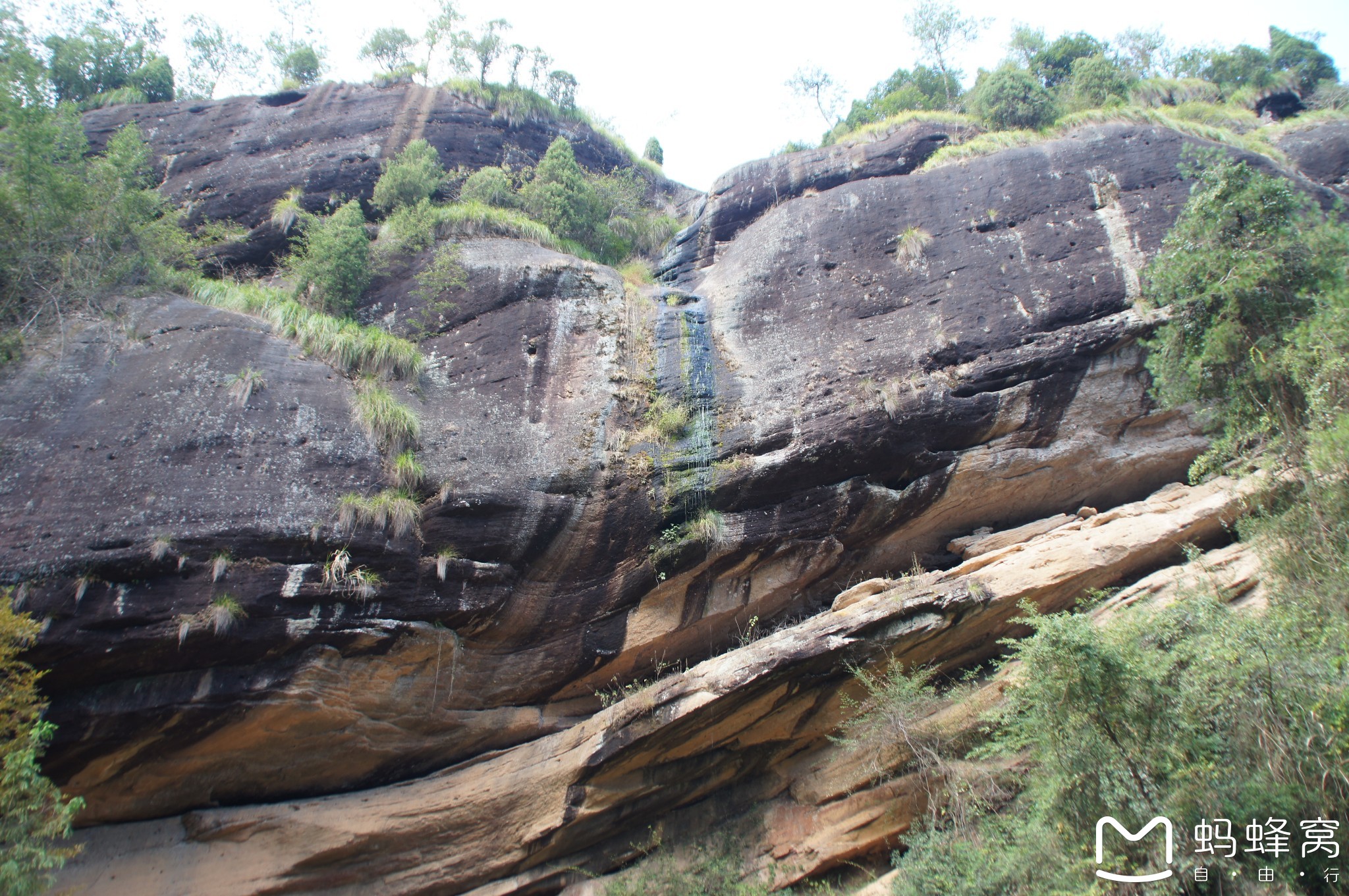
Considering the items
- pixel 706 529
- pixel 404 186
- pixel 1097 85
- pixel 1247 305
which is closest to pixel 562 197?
pixel 404 186

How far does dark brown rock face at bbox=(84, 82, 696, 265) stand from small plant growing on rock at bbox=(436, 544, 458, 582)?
8.16 meters

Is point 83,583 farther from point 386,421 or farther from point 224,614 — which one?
point 386,421

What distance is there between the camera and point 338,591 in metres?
8.23

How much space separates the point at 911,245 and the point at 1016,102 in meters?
5.34

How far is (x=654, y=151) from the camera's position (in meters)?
21.2

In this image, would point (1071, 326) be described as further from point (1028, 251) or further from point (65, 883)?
point (65, 883)

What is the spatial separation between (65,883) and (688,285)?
11457 millimetres

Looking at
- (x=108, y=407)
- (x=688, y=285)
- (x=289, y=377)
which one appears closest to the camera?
(x=108, y=407)

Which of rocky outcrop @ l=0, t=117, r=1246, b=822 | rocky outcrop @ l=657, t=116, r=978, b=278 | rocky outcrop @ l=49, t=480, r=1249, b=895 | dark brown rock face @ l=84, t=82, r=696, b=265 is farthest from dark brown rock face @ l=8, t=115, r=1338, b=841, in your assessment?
dark brown rock face @ l=84, t=82, r=696, b=265

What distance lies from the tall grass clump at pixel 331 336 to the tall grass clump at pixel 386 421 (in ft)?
2.47

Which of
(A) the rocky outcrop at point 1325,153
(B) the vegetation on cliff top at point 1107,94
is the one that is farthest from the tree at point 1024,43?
(A) the rocky outcrop at point 1325,153

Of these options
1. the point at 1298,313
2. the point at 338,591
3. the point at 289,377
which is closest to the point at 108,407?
the point at 289,377

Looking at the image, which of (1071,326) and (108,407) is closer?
(108,407)

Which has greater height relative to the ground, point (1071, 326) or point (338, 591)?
point (1071, 326)
